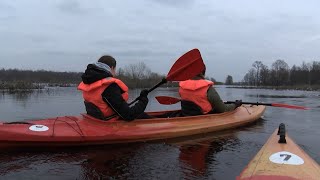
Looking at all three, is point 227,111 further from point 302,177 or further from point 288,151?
point 302,177

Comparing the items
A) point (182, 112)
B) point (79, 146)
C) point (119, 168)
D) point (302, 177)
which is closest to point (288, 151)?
point (302, 177)

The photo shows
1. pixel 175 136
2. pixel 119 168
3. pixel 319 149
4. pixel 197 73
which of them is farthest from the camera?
pixel 197 73

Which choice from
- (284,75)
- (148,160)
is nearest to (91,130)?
(148,160)

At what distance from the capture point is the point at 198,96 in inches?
328

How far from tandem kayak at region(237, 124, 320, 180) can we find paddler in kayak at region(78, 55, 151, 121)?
9.40 feet

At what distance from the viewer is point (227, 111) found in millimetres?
9375

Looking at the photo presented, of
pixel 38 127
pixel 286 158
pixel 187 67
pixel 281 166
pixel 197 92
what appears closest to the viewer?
pixel 281 166

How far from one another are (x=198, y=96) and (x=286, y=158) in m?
4.14

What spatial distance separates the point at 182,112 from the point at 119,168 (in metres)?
3.59

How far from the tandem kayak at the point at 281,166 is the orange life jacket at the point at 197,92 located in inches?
132

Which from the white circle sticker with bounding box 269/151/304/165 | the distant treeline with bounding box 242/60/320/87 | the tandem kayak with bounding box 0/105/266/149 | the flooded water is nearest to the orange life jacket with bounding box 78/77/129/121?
the tandem kayak with bounding box 0/105/266/149

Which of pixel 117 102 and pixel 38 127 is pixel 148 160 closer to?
A: pixel 117 102

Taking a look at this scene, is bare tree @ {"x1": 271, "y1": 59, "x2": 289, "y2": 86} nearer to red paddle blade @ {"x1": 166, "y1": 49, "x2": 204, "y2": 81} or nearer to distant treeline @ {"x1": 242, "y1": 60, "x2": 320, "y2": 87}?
distant treeline @ {"x1": 242, "y1": 60, "x2": 320, "y2": 87}

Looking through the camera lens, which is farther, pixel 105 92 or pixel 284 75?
pixel 284 75
